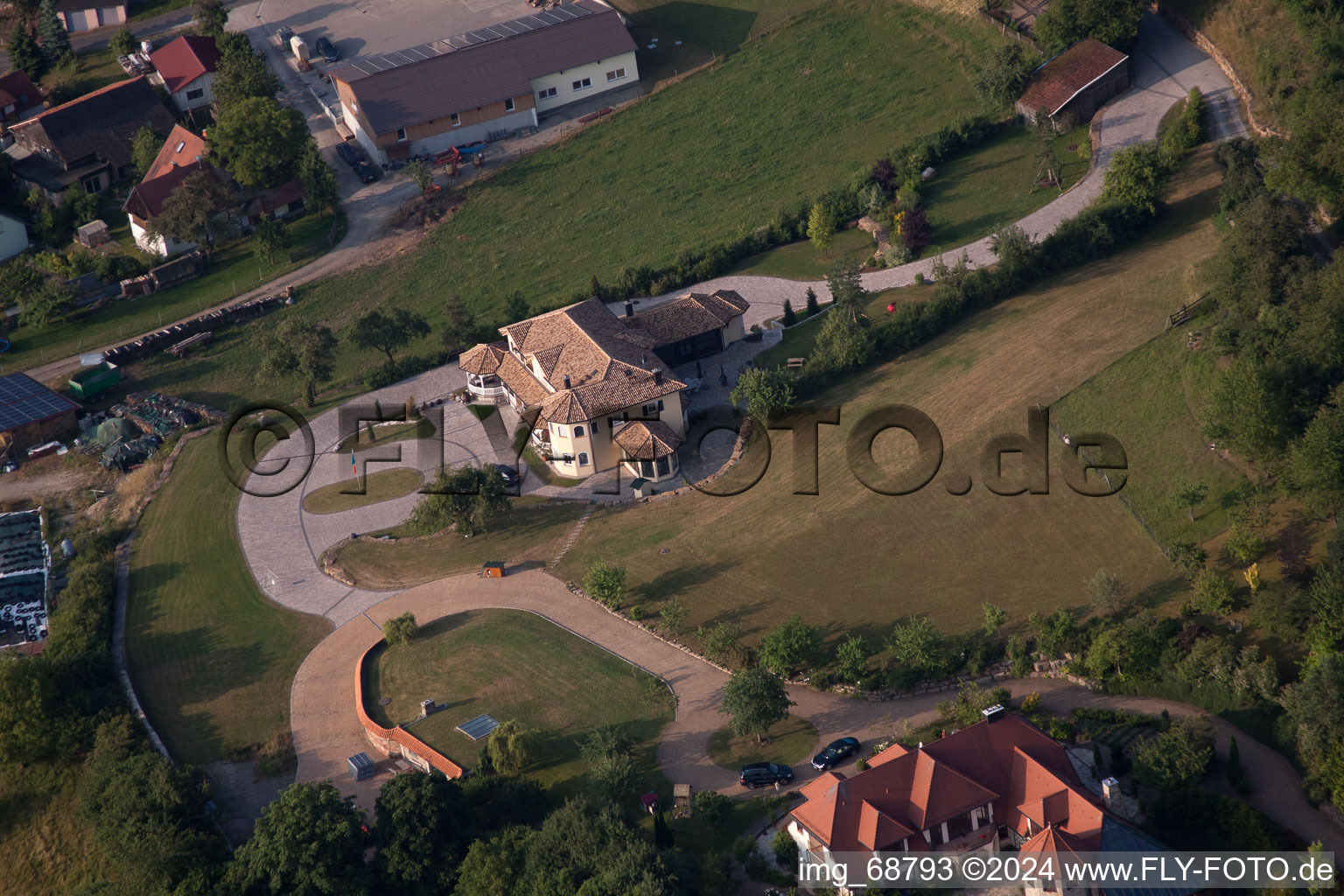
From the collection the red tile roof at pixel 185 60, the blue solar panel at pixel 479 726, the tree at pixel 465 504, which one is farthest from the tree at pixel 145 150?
the blue solar panel at pixel 479 726

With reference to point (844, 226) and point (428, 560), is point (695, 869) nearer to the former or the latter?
point (428, 560)

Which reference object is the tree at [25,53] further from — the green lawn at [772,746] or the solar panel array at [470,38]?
the green lawn at [772,746]

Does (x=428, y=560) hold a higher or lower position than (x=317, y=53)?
lower

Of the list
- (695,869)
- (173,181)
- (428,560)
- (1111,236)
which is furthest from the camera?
(173,181)

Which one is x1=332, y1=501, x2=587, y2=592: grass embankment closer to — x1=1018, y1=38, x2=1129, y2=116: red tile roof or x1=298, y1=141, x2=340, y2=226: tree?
x1=298, y1=141, x2=340, y2=226: tree

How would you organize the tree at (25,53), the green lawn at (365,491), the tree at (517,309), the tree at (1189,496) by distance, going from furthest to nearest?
the tree at (25,53), the tree at (517,309), the green lawn at (365,491), the tree at (1189,496)

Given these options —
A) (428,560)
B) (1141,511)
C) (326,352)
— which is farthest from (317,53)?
(1141,511)
